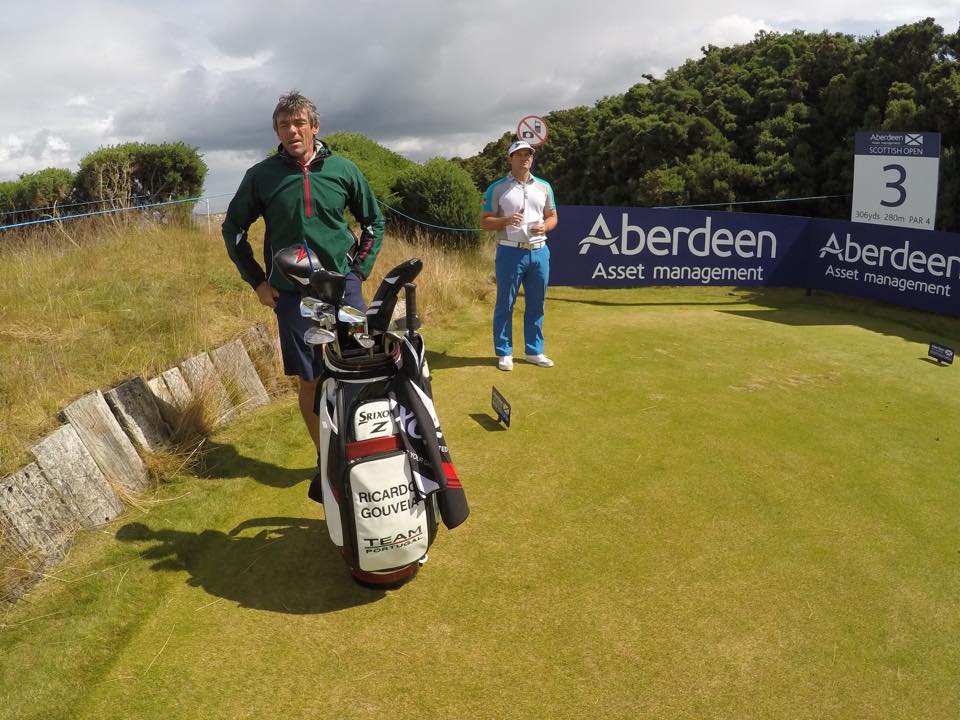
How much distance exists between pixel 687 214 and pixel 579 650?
26.3 feet

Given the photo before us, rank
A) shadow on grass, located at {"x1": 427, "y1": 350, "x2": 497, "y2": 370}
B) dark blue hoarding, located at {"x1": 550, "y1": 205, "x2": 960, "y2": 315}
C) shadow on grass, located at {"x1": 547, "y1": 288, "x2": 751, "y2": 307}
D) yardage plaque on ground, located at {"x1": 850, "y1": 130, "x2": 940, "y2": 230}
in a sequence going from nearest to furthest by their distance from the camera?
1. shadow on grass, located at {"x1": 427, "y1": 350, "x2": 497, "y2": 370}
2. yardage plaque on ground, located at {"x1": 850, "y1": 130, "x2": 940, "y2": 230}
3. shadow on grass, located at {"x1": 547, "y1": 288, "x2": 751, "y2": 307}
4. dark blue hoarding, located at {"x1": 550, "y1": 205, "x2": 960, "y2": 315}

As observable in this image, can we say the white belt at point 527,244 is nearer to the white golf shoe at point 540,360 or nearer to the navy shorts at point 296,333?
the white golf shoe at point 540,360

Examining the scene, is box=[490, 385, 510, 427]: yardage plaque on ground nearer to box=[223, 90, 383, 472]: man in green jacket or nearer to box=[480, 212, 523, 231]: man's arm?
box=[223, 90, 383, 472]: man in green jacket

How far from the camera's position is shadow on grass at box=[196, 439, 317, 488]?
161 inches

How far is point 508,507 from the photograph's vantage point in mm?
3764

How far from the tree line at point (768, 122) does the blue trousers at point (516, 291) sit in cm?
1243

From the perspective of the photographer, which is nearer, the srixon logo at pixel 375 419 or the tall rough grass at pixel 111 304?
the srixon logo at pixel 375 419

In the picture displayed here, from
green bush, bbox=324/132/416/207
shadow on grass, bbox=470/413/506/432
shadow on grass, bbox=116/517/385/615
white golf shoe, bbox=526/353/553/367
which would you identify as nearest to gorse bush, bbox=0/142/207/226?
green bush, bbox=324/132/416/207

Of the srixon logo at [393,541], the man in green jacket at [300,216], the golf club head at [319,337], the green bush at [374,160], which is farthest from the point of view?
the green bush at [374,160]

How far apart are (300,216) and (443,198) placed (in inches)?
340

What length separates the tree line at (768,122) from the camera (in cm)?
1653

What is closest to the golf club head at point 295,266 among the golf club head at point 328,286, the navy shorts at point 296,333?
the golf club head at point 328,286

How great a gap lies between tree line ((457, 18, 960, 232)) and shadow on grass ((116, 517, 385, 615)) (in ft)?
51.3

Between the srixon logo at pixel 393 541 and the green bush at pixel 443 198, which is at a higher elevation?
the green bush at pixel 443 198
